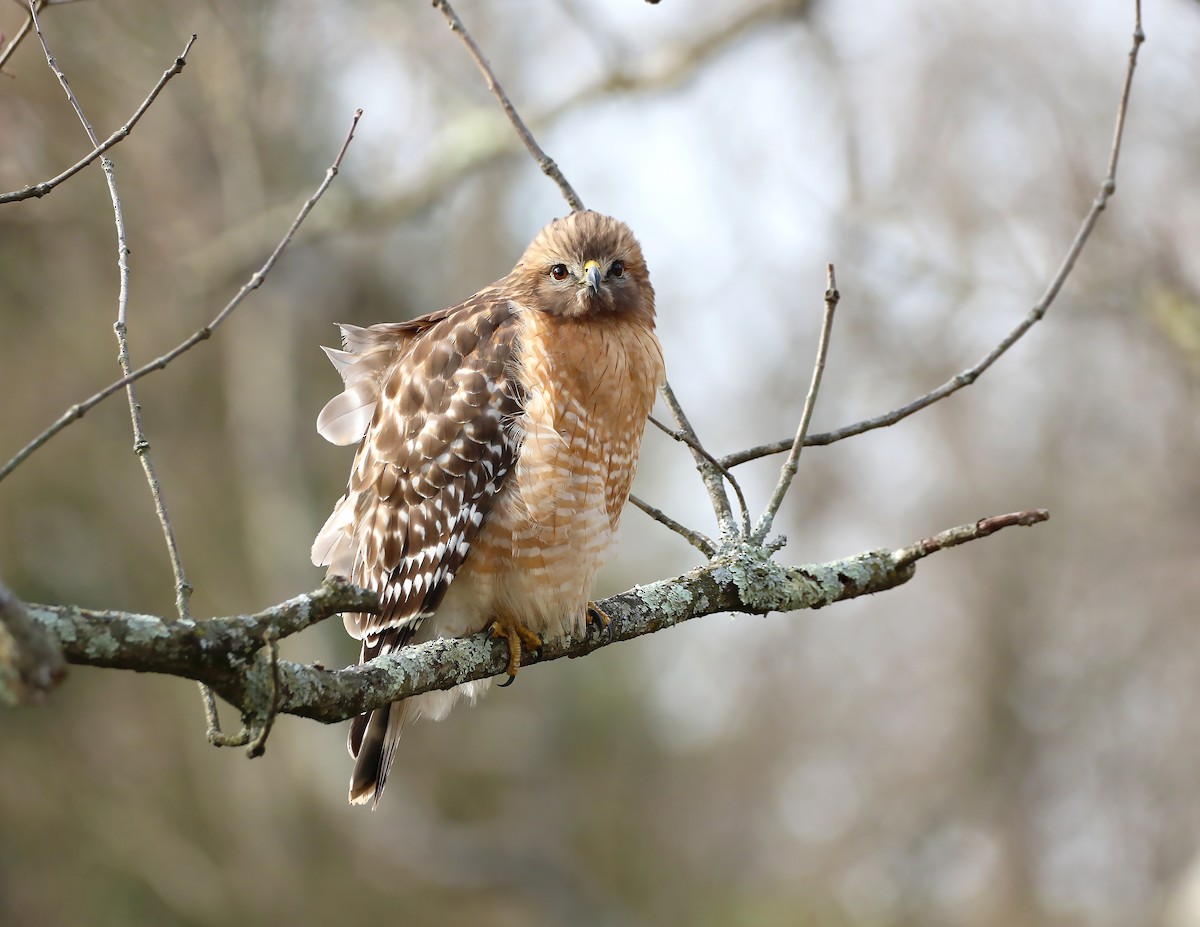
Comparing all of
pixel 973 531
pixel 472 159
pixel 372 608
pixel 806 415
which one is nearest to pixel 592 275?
pixel 806 415

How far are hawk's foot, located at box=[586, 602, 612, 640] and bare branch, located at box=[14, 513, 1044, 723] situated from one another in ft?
0.05

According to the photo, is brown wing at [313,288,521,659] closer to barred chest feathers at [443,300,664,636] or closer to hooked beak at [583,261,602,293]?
barred chest feathers at [443,300,664,636]

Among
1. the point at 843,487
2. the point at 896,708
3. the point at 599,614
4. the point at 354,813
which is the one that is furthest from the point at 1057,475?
the point at 599,614

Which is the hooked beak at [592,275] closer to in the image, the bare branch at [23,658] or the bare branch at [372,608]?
the bare branch at [372,608]

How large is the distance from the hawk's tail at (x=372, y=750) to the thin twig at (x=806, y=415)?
152 cm

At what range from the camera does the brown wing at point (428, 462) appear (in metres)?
4.08

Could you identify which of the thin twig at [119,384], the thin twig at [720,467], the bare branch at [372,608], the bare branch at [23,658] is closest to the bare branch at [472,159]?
the thin twig at [720,467]

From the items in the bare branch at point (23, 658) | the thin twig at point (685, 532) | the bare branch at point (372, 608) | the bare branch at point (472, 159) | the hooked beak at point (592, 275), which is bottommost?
the bare branch at point (23, 658)

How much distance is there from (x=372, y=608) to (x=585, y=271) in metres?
2.27

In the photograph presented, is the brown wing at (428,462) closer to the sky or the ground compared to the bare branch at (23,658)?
closer to the sky

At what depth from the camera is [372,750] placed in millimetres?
4352

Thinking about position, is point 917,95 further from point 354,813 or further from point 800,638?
point 800,638

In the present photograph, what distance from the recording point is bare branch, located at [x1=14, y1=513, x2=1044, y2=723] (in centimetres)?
210

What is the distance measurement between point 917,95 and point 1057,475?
7356mm
